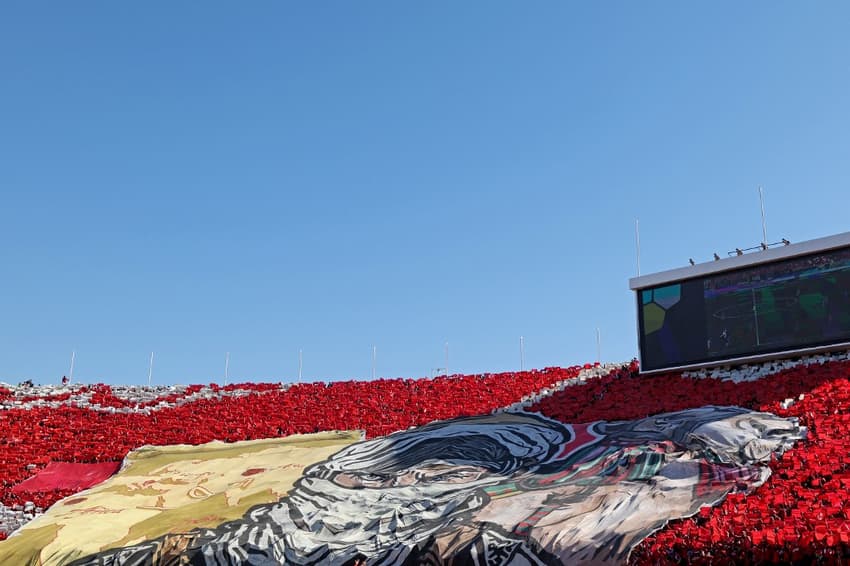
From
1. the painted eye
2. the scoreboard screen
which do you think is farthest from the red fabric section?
the scoreboard screen

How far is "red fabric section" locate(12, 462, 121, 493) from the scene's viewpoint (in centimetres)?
1922

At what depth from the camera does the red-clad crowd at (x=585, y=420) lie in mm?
10703

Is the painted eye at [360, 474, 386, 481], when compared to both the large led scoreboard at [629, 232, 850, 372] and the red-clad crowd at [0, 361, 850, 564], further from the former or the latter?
the large led scoreboard at [629, 232, 850, 372]

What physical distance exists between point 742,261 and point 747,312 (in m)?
1.28

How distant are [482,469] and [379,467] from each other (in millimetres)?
2503

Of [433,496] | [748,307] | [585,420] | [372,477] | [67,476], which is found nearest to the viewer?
[433,496]

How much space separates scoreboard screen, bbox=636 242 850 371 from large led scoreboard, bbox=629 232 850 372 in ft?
0.07

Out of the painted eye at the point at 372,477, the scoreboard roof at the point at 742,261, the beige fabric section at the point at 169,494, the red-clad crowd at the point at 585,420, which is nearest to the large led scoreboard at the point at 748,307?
the scoreboard roof at the point at 742,261

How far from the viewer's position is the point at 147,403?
2611cm

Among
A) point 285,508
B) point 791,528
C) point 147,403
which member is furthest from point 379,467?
point 147,403

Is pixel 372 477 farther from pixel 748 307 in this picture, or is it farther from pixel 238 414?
pixel 748 307

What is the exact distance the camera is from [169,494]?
17.8 meters

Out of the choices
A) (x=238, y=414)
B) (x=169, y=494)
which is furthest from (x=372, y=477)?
(x=238, y=414)

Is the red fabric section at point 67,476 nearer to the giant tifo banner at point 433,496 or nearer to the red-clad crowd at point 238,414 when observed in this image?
the red-clad crowd at point 238,414
